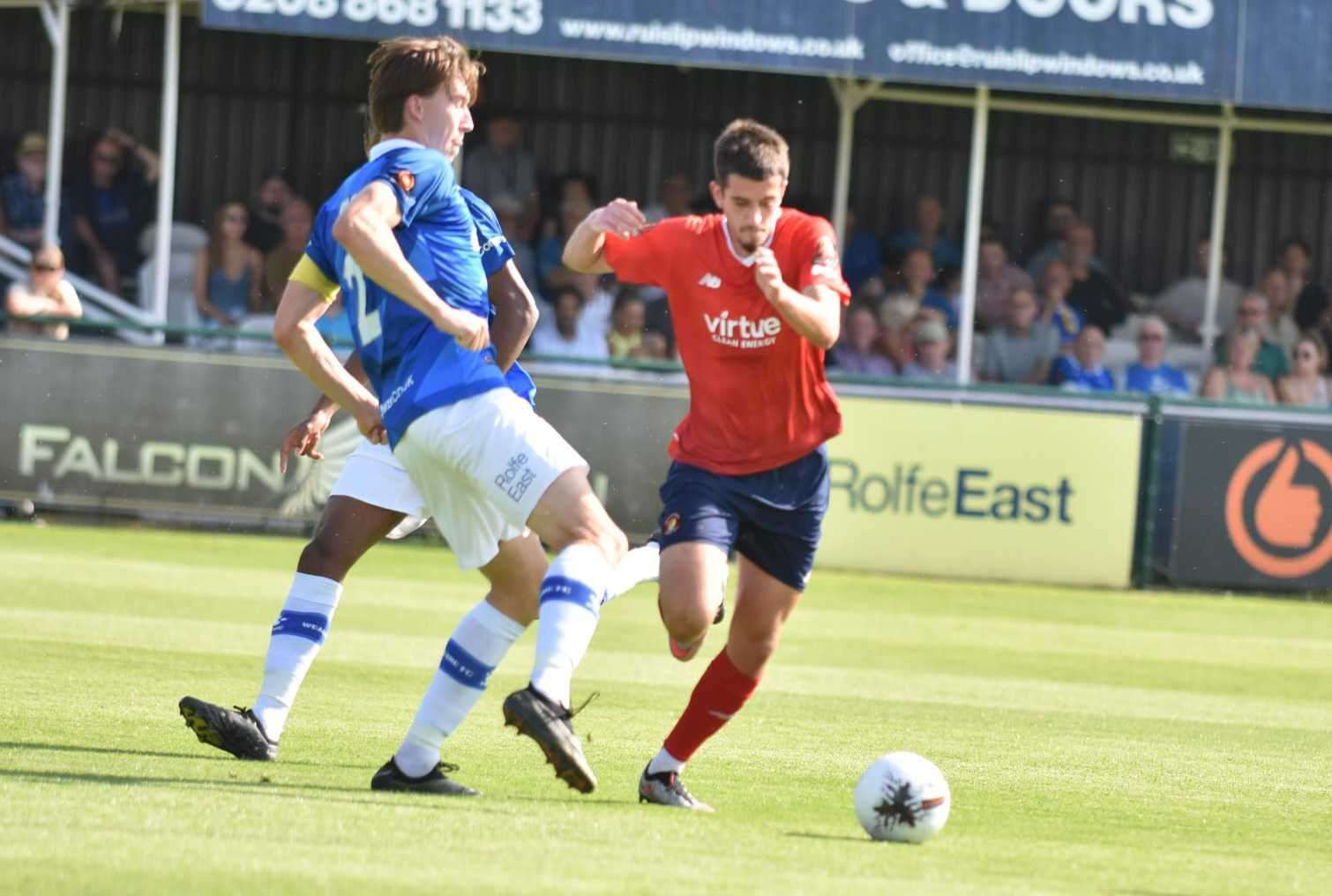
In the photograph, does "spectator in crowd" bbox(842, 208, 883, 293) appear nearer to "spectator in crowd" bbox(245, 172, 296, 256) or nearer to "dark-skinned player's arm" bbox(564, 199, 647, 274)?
"spectator in crowd" bbox(245, 172, 296, 256)

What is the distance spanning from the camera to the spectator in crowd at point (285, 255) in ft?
60.8

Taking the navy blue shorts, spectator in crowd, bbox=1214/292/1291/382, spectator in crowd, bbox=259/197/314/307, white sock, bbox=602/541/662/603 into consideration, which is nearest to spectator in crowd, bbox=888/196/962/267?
spectator in crowd, bbox=1214/292/1291/382

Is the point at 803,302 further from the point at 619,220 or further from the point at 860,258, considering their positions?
the point at 860,258

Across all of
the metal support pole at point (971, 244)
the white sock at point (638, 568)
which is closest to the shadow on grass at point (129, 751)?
the white sock at point (638, 568)

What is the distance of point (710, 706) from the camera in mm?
6754

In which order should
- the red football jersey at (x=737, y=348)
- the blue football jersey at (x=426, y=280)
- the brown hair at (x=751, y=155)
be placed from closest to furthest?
the blue football jersey at (x=426, y=280) < the brown hair at (x=751, y=155) < the red football jersey at (x=737, y=348)

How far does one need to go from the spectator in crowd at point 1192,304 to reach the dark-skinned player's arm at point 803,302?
15.8 meters

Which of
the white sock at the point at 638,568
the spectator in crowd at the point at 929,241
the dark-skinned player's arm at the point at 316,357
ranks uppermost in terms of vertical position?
the spectator in crowd at the point at 929,241

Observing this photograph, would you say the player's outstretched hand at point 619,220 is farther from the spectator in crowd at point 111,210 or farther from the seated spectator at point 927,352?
the spectator in crowd at point 111,210

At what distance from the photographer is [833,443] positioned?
54.6ft

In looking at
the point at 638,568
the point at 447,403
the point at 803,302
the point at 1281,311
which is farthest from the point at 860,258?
the point at 447,403

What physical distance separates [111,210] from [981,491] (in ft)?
28.2

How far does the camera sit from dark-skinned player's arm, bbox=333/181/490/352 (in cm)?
586

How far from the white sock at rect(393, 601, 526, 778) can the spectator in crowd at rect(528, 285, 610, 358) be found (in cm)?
1208
